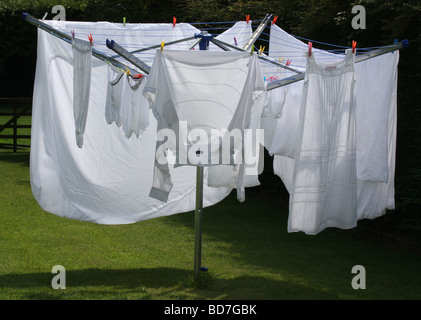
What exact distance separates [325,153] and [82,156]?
197 centimetres

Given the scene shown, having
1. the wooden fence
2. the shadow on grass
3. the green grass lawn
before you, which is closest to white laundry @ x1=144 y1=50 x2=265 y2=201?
the shadow on grass

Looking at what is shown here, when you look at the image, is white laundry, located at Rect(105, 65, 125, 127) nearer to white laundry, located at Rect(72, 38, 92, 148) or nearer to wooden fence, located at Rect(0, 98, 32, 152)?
white laundry, located at Rect(72, 38, 92, 148)

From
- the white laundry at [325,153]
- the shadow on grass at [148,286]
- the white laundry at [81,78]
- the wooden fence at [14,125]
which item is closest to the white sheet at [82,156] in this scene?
the white laundry at [81,78]

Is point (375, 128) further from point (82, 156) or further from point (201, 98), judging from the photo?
point (82, 156)

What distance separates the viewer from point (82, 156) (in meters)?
5.16

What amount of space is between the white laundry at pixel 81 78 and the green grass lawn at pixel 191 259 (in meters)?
1.35

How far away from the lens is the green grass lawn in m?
5.16

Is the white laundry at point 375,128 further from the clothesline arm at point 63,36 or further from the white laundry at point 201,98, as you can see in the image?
the clothesline arm at point 63,36

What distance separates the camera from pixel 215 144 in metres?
4.57

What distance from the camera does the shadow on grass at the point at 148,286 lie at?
4.94m

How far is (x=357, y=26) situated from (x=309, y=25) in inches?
48.3

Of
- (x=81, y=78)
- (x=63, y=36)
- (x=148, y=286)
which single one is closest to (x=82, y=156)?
(x=81, y=78)
